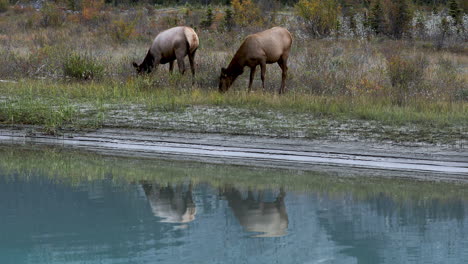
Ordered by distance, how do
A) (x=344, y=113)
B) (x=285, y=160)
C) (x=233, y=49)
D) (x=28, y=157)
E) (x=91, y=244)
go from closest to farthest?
1. (x=91, y=244)
2. (x=285, y=160)
3. (x=28, y=157)
4. (x=344, y=113)
5. (x=233, y=49)

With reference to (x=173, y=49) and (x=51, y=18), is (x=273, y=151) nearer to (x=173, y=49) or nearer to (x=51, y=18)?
(x=173, y=49)

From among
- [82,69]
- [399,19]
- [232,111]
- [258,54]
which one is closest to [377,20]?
[399,19]

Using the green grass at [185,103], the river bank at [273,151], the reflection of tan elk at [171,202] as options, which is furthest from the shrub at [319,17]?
the reflection of tan elk at [171,202]

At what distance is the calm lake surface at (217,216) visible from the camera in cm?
702

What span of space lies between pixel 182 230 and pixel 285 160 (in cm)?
431

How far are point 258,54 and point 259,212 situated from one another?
8.92 metres

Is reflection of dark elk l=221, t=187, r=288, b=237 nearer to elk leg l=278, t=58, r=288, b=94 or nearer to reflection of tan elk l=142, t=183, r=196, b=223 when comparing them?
reflection of tan elk l=142, t=183, r=196, b=223

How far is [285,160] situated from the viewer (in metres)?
12.0

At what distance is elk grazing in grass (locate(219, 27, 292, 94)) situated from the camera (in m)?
17.4

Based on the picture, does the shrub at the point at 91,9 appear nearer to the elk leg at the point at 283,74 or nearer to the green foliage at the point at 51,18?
the green foliage at the point at 51,18

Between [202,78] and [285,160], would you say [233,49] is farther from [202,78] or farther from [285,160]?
[285,160]

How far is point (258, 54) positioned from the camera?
17.4 meters

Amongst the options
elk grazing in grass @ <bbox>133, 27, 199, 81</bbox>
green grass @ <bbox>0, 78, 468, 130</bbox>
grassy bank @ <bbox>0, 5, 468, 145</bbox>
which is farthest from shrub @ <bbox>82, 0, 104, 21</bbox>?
green grass @ <bbox>0, 78, 468, 130</bbox>

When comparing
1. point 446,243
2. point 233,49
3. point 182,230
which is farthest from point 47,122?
point 233,49
